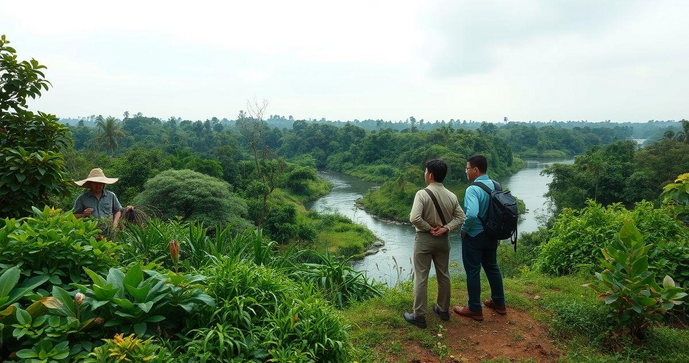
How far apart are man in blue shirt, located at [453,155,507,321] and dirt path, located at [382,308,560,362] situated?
169 millimetres

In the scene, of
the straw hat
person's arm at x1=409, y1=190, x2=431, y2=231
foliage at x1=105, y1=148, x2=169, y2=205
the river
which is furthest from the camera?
foliage at x1=105, y1=148, x2=169, y2=205

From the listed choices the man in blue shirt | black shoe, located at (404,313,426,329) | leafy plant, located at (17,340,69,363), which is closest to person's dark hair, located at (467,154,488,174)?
the man in blue shirt

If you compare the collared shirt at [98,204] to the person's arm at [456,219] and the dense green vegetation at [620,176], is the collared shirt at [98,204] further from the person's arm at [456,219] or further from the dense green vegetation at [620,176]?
the dense green vegetation at [620,176]

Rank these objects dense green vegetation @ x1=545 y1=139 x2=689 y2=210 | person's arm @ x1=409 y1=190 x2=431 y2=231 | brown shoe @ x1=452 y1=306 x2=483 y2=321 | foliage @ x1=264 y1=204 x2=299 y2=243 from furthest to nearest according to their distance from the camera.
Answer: dense green vegetation @ x1=545 y1=139 x2=689 y2=210
foliage @ x1=264 y1=204 x2=299 y2=243
brown shoe @ x1=452 y1=306 x2=483 y2=321
person's arm @ x1=409 y1=190 x2=431 y2=231

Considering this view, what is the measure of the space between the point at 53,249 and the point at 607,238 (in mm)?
5116

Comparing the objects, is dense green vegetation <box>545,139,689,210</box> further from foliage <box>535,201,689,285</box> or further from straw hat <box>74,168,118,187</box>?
straw hat <box>74,168,118,187</box>

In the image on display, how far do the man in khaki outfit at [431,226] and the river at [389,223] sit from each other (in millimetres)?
8040

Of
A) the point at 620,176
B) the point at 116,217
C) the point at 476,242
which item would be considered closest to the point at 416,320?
the point at 476,242

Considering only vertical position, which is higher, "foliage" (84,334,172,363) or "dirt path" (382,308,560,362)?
"foliage" (84,334,172,363)

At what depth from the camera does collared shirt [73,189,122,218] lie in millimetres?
4020

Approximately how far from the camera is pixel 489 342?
3.03 meters

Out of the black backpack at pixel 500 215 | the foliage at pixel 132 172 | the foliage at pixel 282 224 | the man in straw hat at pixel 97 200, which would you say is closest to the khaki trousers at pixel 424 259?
the black backpack at pixel 500 215

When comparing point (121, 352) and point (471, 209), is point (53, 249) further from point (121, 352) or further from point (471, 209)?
point (471, 209)

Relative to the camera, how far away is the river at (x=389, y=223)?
1815cm
